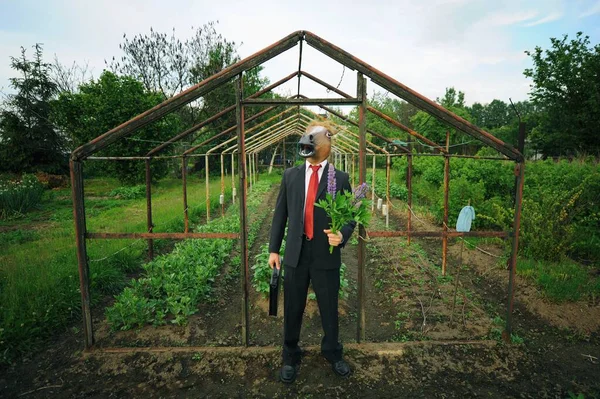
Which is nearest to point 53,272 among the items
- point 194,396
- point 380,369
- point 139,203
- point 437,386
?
point 194,396

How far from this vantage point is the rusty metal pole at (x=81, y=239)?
3.39 metres

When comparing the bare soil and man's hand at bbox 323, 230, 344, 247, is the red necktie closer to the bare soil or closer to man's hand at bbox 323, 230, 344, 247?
man's hand at bbox 323, 230, 344, 247

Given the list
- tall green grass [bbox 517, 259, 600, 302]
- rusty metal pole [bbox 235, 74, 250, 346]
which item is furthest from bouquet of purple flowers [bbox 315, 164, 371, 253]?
tall green grass [bbox 517, 259, 600, 302]

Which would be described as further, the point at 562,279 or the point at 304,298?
the point at 562,279

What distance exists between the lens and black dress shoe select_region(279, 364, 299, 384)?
10.0ft

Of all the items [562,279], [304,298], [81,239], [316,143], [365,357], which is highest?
[316,143]

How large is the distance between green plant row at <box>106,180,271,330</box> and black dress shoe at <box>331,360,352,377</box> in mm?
1994

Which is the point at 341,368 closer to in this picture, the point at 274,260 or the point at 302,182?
the point at 274,260

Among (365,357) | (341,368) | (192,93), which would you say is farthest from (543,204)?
(192,93)

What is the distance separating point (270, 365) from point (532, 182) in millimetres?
7670

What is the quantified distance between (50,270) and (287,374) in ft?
13.5

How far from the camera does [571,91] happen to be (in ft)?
57.2

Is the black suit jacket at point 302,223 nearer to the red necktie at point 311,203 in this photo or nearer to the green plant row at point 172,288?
the red necktie at point 311,203

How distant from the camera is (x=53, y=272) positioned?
16.2ft
